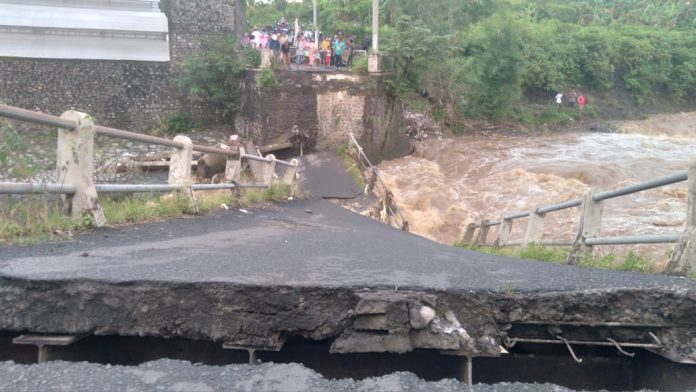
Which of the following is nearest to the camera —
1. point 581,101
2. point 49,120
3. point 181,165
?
point 49,120

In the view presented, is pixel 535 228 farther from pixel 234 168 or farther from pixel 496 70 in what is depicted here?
pixel 496 70

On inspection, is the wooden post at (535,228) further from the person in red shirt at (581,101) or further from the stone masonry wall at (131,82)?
the person in red shirt at (581,101)

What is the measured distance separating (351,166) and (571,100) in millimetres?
24246

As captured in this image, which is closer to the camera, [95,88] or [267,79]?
[267,79]

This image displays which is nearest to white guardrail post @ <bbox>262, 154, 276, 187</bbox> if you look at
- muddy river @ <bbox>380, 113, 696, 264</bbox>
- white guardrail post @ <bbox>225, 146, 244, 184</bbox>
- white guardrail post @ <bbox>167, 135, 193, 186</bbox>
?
white guardrail post @ <bbox>225, 146, 244, 184</bbox>

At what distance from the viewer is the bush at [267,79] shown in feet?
85.0

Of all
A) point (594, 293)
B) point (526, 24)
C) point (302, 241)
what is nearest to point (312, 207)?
point (302, 241)

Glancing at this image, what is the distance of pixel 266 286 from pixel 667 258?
319 cm

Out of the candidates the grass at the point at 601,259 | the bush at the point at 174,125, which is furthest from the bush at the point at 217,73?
the grass at the point at 601,259

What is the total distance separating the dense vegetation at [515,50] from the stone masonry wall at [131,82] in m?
8.52

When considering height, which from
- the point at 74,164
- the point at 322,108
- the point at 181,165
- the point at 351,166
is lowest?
the point at 351,166

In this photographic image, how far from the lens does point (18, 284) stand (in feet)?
10.5

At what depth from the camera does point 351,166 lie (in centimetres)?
2209

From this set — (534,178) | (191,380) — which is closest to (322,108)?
(534,178)
